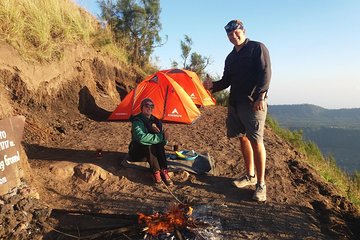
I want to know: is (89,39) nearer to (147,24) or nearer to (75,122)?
(75,122)

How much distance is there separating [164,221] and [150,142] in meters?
1.59

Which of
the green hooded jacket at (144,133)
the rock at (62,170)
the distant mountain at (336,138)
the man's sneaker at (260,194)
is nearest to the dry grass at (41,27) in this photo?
the rock at (62,170)

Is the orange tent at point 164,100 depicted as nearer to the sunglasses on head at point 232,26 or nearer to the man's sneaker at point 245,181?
the man's sneaker at point 245,181

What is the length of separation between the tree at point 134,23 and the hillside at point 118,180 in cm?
582

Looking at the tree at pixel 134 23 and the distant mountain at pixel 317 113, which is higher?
the tree at pixel 134 23

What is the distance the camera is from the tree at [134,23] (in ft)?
46.0

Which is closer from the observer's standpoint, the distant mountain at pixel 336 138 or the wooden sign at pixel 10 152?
the wooden sign at pixel 10 152

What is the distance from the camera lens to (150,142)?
16.2ft

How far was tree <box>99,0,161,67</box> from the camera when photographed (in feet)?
46.0

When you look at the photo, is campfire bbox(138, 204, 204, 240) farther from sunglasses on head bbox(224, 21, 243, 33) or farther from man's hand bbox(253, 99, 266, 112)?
sunglasses on head bbox(224, 21, 243, 33)

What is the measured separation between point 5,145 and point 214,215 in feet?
7.79

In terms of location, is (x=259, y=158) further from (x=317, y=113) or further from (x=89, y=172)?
(x=317, y=113)

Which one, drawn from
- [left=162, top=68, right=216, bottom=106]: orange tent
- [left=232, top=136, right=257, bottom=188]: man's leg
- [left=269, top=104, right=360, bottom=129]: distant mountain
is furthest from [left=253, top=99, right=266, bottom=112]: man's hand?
[left=269, top=104, right=360, bottom=129]: distant mountain

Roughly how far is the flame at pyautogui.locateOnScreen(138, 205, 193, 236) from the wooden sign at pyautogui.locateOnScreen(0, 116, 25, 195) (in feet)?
4.75
